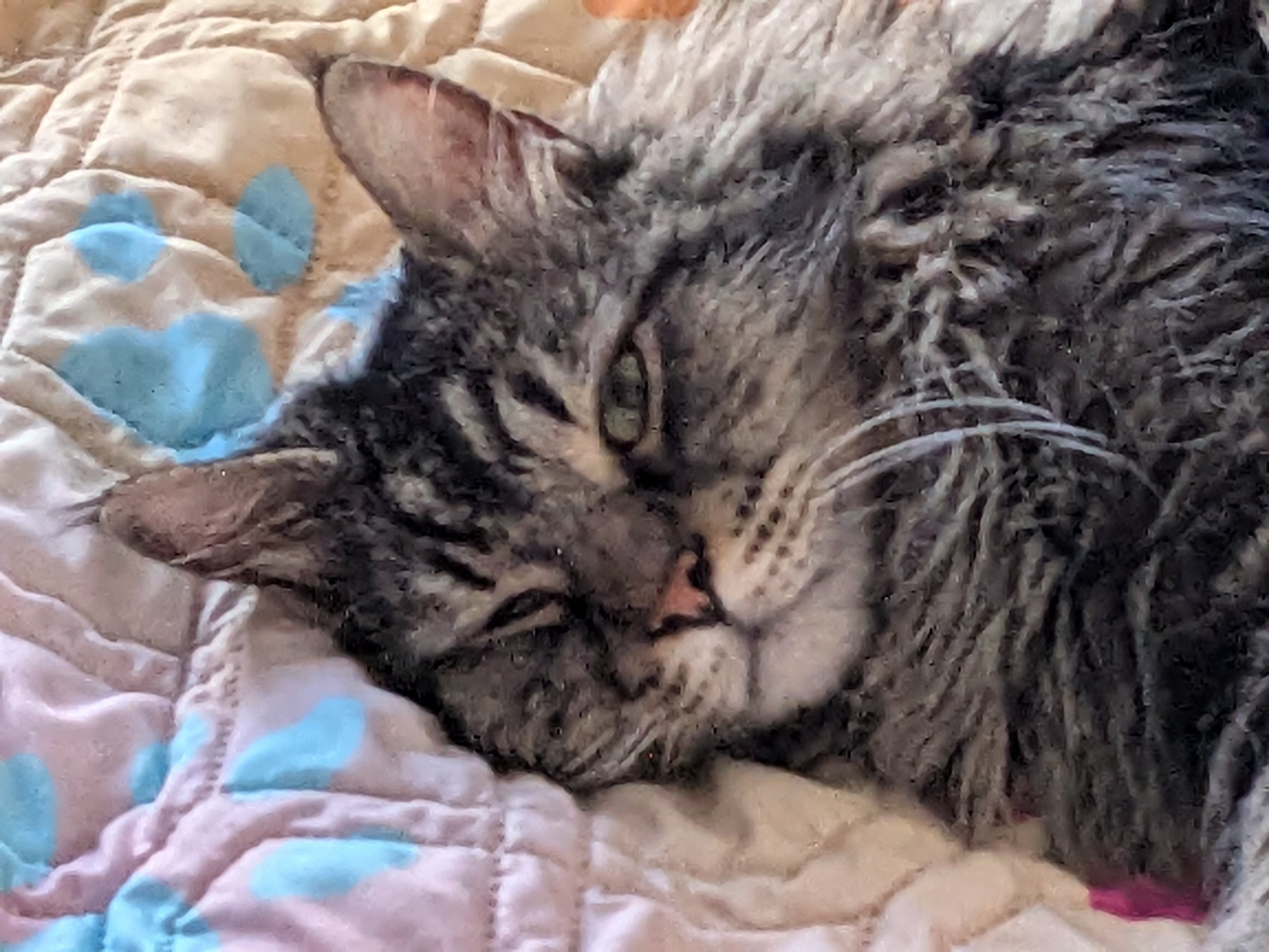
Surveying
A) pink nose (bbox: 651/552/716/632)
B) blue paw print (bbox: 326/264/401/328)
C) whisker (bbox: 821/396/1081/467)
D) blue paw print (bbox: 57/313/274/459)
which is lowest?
blue paw print (bbox: 57/313/274/459)

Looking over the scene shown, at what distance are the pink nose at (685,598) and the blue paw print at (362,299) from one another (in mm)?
379

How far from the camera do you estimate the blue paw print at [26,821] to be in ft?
2.91

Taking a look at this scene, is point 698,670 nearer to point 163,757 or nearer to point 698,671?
point 698,671

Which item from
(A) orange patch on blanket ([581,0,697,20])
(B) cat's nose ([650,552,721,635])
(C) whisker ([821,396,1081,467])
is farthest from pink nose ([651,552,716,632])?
(A) orange patch on blanket ([581,0,697,20])

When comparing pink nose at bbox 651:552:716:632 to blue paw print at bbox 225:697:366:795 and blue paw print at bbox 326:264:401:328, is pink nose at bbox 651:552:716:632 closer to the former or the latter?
blue paw print at bbox 225:697:366:795

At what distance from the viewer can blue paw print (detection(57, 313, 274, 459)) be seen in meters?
1.17

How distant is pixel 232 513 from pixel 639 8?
0.70m

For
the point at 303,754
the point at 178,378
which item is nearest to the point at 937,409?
the point at 303,754

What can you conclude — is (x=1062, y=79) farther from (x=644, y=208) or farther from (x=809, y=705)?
(x=809, y=705)

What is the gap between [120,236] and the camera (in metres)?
1.24

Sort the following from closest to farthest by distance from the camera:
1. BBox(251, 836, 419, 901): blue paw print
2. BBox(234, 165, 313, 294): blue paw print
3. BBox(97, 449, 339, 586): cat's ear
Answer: BBox(251, 836, 419, 901): blue paw print → BBox(97, 449, 339, 586): cat's ear → BBox(234, 165, 313, 294): blue paw print

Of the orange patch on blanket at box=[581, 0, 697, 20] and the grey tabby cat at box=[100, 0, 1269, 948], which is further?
the orange patch on blanket at box=[581, 0, 697, 20]

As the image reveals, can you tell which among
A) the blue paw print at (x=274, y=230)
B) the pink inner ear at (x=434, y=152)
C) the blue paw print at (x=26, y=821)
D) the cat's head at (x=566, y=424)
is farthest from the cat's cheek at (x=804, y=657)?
the blue paw print at (x=274, y=230)

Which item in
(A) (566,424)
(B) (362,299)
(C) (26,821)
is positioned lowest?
(C) (26,821)
